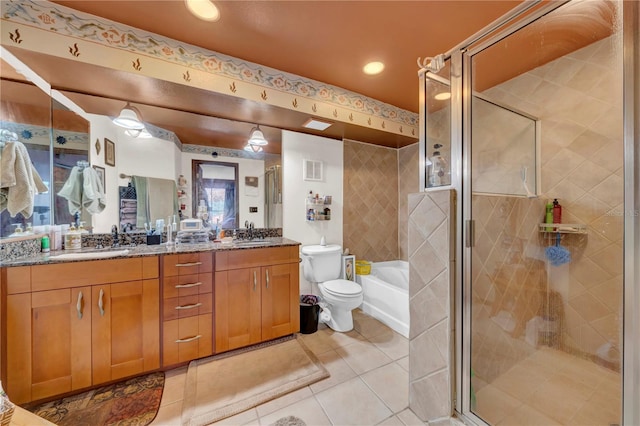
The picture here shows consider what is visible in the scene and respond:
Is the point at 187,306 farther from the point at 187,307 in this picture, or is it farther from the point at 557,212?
the point at 557,212

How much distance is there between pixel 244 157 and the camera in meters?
2.40

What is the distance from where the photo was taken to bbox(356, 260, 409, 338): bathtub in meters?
2.21

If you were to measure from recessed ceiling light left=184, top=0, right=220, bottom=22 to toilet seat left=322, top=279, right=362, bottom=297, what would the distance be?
90.5 inches

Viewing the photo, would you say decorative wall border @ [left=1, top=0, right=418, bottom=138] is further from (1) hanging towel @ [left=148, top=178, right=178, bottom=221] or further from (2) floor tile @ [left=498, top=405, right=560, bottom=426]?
(2) floor tile @ [left=498, top=405, right=560, bottom=426]

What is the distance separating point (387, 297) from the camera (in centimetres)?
238

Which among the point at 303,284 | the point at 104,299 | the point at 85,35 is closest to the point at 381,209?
the point at 303,284

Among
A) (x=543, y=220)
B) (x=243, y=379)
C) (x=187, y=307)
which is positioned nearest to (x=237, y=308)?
(x=187, y=307)

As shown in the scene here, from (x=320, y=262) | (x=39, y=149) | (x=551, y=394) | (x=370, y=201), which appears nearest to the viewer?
(x=551, y=394)

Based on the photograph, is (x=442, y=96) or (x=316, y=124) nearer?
(x=442, y=96)

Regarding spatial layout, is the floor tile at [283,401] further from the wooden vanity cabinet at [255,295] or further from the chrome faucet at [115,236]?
the chrome faucet at [115,236]

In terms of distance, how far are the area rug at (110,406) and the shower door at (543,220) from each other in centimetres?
190

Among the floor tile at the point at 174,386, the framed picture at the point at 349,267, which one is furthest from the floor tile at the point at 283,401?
the framed picture at the point at 349,267

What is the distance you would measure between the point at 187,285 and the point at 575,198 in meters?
3.05

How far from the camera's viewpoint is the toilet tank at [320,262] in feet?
8.00
